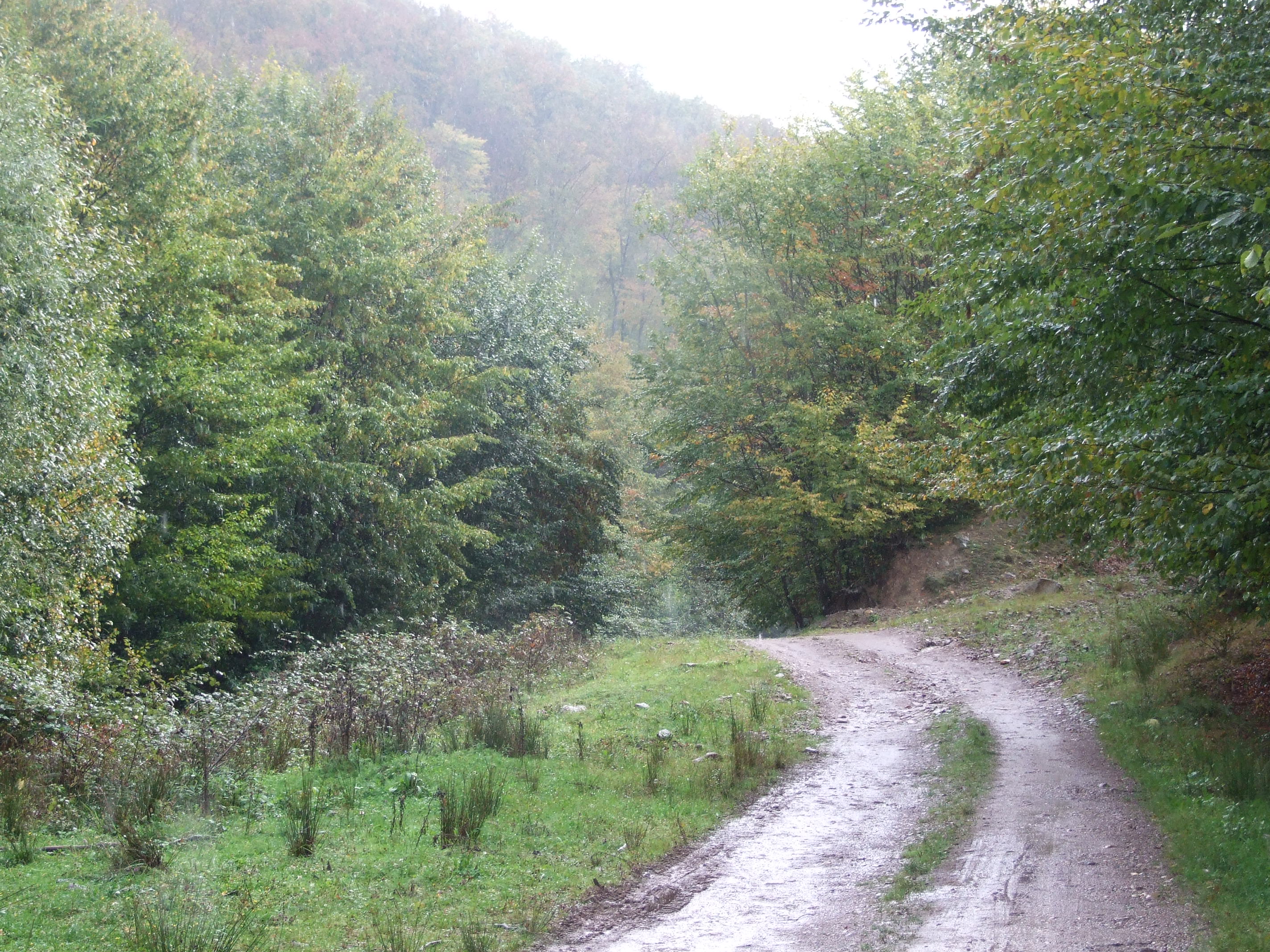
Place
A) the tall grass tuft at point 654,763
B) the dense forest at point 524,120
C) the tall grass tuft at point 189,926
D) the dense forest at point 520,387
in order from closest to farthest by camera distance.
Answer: the tall grass tuft at point 189,926 < the dense forest at point 520,387 < the tall grass tuft at point 654,763 < the dense forest at point 524,120

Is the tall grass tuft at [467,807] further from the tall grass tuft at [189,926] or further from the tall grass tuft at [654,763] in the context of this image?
the tall grass tuft at [189,926]

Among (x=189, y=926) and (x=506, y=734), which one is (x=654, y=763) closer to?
(x=506, y=734)

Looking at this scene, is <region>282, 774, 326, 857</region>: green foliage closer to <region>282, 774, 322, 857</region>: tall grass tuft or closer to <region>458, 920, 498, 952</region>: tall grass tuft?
<region>282, 774, 322, 857</region>: tall grass tuft

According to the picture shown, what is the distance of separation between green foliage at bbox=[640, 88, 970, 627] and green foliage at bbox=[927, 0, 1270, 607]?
13256mm

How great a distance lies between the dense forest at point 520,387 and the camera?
706cm

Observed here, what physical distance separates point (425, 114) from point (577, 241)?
50.9ft

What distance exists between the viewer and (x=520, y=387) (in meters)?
28.5

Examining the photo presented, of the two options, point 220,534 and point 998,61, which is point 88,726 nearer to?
point 220,534

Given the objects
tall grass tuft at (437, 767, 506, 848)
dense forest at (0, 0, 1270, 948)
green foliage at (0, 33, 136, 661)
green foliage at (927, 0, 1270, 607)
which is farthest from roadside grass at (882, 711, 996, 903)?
green foliage at (0, 33, 136, 661)

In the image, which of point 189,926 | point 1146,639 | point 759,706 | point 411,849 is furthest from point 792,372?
point 189,926

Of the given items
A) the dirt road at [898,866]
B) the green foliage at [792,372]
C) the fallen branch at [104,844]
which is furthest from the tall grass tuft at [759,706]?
the green foliage at [792,372]

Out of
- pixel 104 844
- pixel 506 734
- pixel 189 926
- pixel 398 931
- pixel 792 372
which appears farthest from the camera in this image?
pixel 792 372

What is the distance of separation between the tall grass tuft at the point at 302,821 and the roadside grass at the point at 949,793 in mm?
4037

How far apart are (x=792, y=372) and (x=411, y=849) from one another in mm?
21275
